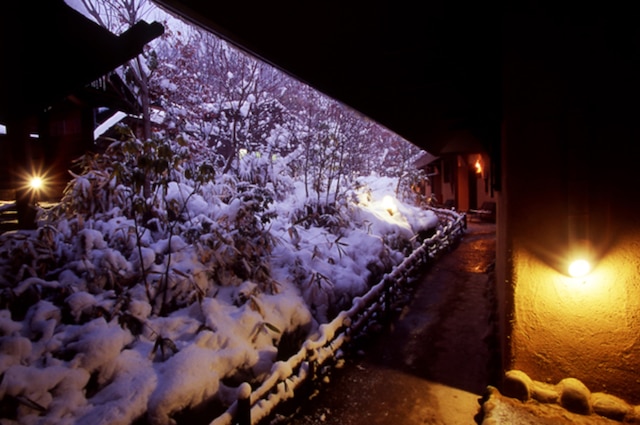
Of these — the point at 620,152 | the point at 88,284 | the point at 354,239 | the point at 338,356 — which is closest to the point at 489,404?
the point at 338,356

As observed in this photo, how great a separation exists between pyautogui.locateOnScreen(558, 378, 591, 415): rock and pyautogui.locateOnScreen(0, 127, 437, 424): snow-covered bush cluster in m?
3.32

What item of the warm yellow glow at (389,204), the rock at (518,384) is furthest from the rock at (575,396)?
the warm yellow glow at (389,204)

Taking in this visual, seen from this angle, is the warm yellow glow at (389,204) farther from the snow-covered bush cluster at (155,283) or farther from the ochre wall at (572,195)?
the ochre wall at (572,195)

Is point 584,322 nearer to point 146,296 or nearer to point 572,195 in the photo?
point 572,195

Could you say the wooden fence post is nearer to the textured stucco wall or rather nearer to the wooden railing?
the wooden railing

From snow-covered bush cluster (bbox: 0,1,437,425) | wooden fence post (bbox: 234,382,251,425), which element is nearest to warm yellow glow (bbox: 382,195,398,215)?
snow-covered bush cluster (bbox: 0,1,437,425)

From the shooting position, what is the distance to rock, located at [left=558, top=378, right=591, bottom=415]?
3.27 meters

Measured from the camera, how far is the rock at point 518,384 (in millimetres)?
3512

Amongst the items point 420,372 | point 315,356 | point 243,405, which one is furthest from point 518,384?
point 243,405

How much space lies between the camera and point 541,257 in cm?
348

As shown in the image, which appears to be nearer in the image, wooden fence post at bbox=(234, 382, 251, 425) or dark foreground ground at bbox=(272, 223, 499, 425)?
wooden fence post at bbox=(234, 382, 251, 425)

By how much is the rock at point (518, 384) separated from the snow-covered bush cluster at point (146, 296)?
2.85m

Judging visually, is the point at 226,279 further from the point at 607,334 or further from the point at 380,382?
the point at 607,334

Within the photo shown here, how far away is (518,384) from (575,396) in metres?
0.48
